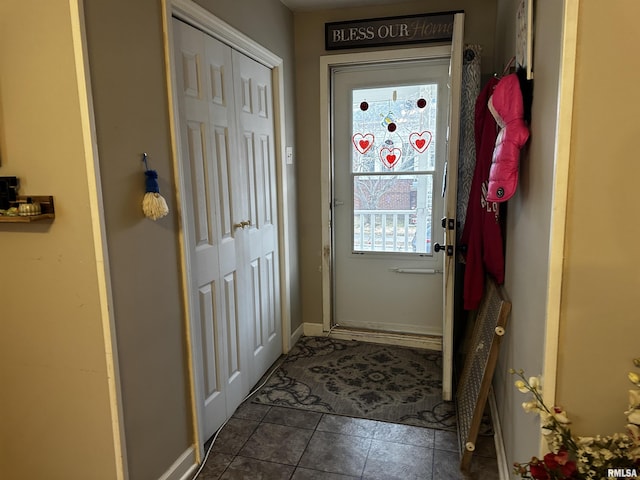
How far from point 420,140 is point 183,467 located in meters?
2.45

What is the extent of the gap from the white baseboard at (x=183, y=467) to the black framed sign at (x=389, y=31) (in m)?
2.64

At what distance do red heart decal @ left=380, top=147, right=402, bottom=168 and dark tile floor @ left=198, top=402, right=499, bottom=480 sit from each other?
1.77 meters

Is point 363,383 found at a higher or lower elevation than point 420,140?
lower

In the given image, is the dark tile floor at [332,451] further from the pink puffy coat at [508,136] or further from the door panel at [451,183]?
the pink puffy coat at [508,136]

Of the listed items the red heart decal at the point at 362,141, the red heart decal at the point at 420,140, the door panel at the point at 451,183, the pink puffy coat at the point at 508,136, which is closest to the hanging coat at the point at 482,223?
the door panel at the point at 451,183

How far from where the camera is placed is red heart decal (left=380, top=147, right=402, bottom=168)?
3.14 meters

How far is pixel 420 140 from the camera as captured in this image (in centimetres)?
308

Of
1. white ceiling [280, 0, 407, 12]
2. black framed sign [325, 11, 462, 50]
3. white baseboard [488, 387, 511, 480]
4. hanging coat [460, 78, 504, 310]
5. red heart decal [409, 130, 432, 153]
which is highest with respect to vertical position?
white ceiling [280, 0, 407, 12]

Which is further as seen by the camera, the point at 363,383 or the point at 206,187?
the point at 363,383

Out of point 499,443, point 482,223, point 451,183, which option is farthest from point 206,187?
point 499,443

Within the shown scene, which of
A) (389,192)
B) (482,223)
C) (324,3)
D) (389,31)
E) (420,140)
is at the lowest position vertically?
(482,223)

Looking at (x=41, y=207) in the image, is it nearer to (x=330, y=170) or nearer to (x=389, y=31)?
(x=330, y=170)

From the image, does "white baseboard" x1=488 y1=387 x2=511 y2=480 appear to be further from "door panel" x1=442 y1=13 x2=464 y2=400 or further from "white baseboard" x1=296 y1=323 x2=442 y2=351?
"white baseboard" x1=296 y1=323 x2=442 y2=351

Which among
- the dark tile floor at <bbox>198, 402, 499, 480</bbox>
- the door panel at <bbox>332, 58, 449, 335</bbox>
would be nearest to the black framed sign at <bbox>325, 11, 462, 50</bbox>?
the door panel at <bbox>332, 58, 449, 335</bbox>
